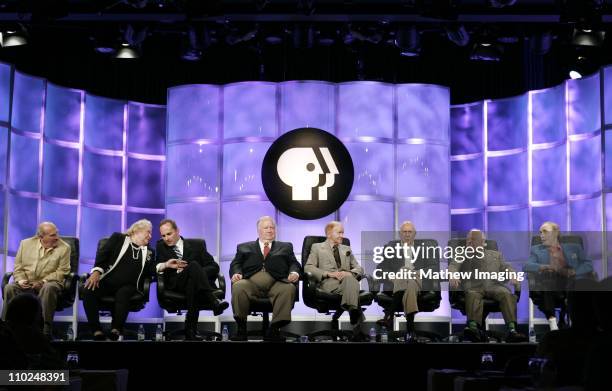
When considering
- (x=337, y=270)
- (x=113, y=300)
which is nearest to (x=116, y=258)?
(x=113, y=300)

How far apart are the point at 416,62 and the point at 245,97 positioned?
5.97 ft

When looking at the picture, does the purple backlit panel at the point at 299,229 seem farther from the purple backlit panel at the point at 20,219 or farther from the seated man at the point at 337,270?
the purple backlit panel at the point at 20,219

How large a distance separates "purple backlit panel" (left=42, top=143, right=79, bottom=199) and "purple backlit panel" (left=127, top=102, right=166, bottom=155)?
64cm

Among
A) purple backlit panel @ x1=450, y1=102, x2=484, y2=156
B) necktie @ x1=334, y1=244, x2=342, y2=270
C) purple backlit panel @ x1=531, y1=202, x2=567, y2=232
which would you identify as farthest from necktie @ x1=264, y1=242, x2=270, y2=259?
purple backlit panel @ x1=531, y1=202, x2=567, y2=232

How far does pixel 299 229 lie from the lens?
9711 mm

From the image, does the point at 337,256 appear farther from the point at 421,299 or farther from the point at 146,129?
the point at 146,129

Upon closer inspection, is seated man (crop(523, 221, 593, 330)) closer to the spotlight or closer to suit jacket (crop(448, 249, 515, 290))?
suit jacket (crop(448, 249, 515, 290))

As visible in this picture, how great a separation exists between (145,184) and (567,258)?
444 cm

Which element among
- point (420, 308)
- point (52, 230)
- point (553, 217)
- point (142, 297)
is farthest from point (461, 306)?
point (52, 230)

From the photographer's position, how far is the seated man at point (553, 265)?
830cm

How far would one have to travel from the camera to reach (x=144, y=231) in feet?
26.9

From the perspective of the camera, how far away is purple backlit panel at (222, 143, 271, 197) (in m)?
9.79

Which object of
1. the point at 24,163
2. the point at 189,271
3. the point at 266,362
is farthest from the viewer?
the point at 24,163

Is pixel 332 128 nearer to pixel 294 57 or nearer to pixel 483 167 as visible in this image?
pixel 294 57
